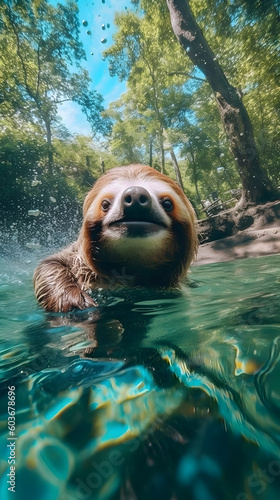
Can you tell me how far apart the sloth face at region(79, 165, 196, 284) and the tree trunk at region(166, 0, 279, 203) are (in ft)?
24.7

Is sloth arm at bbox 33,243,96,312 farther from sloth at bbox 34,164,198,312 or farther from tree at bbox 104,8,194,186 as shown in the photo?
tree at bbox 104,8,194,186

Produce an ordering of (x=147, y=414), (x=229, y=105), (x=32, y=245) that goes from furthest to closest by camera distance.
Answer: (x=32, y=245) → (x=229, y=105) → (x=147, y=414)

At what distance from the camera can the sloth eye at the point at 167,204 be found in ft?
7.63

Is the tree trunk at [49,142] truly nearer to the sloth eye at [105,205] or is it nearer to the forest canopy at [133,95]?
the forest canopy at [133,95]

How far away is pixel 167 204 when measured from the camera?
234 cm

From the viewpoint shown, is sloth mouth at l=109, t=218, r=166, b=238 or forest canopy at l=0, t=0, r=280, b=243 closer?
sloth mouth at l=109, t=218, r=166, b=238

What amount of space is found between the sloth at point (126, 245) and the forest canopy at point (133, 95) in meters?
7.80

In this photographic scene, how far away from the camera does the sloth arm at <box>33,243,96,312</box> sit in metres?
2.12

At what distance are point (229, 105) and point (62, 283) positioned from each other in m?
10.6

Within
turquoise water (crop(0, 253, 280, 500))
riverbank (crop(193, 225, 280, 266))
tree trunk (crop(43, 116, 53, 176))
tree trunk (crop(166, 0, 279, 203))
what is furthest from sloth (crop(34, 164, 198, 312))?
tree trunk (crop(43, 116, 53, 176))

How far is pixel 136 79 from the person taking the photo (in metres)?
11.0

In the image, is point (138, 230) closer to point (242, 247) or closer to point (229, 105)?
point (242, 247)

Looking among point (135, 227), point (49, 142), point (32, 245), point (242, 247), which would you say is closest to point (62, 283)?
point (135, 227)

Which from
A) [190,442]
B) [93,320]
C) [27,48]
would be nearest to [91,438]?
[190,442]
